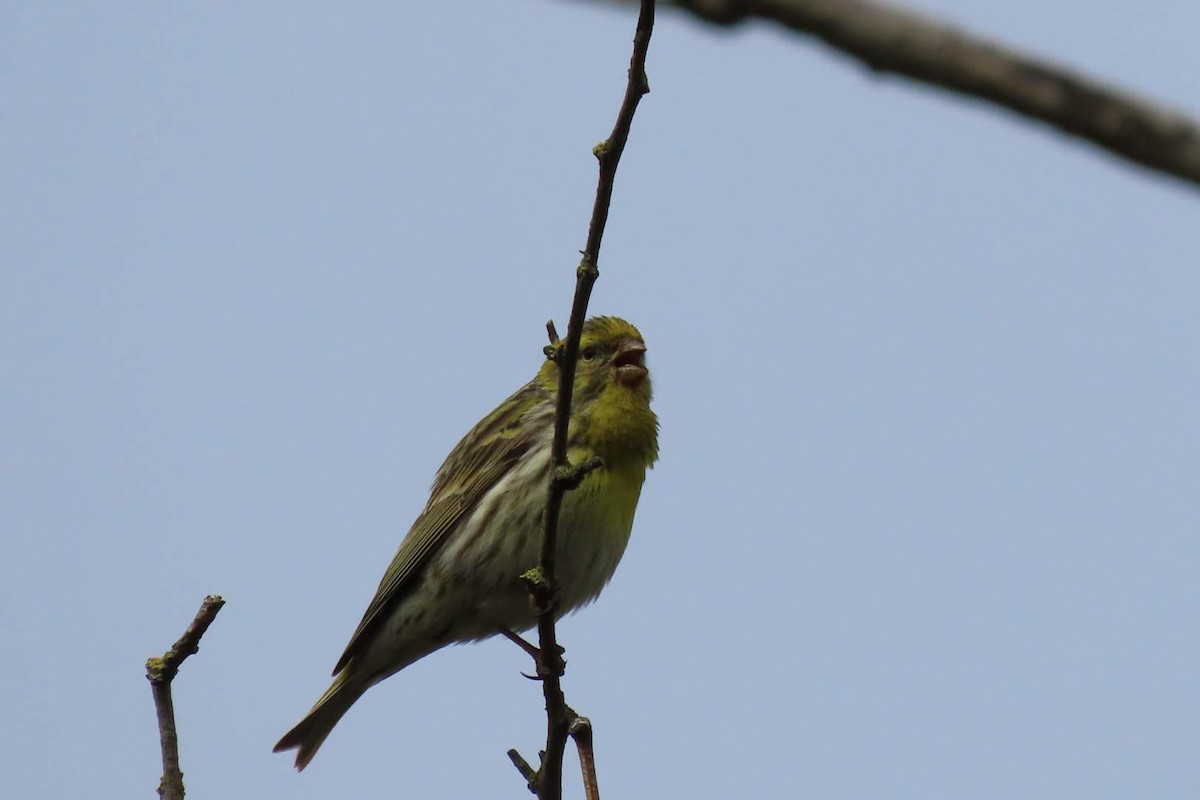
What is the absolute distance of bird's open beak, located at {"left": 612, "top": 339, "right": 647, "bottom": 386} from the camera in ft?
24.7

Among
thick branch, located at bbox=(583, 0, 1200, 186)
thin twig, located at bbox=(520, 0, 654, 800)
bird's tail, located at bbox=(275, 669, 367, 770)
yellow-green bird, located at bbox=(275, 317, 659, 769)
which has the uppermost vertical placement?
yellow-green bird, located at bbox=(275, 317, 659, 769)

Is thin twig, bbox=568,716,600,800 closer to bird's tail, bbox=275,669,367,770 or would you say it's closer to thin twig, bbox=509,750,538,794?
thin twig, bbox=509,750,538,794

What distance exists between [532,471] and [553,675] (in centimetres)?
233

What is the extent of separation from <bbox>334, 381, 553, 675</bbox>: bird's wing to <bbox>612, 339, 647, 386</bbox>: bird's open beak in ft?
1.58

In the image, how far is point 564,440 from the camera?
4543 mm

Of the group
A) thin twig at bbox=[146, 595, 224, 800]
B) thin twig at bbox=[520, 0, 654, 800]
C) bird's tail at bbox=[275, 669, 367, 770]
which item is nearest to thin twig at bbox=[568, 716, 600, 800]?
thin twig at bbox=[520, 0, 654, 800]

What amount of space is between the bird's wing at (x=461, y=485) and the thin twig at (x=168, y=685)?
359 cm

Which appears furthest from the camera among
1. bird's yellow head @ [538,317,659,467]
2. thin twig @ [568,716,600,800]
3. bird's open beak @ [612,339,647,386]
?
bird's open beak @ [612,339,647,386]

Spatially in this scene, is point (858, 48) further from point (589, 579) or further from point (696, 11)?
point (589, 579)

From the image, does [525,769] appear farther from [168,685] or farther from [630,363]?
[630,363]

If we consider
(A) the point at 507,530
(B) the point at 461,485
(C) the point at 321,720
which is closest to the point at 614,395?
(A) the point at 507,530

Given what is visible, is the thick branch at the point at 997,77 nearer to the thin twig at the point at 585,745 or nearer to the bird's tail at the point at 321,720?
the thin twig at the point at 585,745

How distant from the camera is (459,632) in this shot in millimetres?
7527

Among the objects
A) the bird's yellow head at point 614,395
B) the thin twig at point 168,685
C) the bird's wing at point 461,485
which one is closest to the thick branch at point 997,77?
the thin twig at point 168,685
